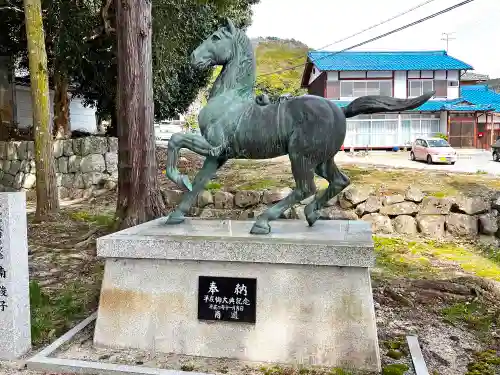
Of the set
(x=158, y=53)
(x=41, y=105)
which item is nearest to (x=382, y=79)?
(x=158, y=53)

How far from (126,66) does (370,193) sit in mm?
4988

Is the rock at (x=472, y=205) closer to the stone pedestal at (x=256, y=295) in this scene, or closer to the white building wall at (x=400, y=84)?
the stone pedestal at (x=256, y=295)

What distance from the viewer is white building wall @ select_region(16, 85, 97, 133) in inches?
710

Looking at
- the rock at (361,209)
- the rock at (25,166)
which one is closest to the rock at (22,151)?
the rock at (25,166)

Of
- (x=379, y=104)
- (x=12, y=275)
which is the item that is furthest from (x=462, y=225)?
(x=12, y=275)

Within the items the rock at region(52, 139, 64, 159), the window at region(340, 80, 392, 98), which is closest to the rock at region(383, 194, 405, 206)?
the rock at region(52, 139, 64, 159)

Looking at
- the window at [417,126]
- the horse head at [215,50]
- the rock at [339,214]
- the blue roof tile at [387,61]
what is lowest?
the rock at [339,214]

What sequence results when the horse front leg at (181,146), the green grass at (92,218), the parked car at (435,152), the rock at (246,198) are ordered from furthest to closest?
the parked car at (435,152)
the green grass at (92,218)
the rock at (246,198)
the horse front leg at (181,146)

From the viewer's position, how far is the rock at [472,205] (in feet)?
26.8

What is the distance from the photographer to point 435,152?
19875 mm

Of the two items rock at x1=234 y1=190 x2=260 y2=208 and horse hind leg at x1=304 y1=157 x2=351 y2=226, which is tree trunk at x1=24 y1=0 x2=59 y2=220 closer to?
rock at x1=234 y1=190 x2=260 y2=208

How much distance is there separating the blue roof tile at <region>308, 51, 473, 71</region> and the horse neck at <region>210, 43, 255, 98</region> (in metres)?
23.7

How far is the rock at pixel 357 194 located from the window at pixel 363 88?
2001 cm

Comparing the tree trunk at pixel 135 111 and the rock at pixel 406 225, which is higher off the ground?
the tree trunk at pixel 135 111
